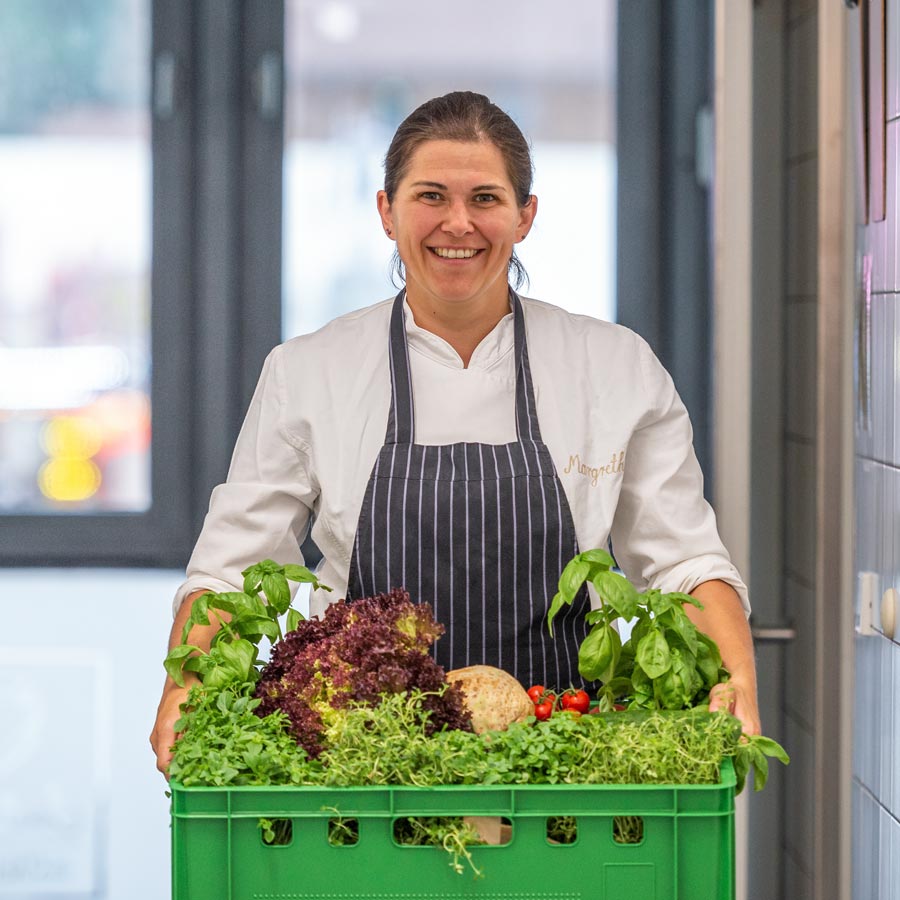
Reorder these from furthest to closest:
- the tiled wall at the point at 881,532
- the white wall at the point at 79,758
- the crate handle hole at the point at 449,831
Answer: the white wall at the point at 79,758 → the tiled wall at the point at 881,532 → the crate handle hole at the point at 449,831

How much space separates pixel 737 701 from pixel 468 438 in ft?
1.78

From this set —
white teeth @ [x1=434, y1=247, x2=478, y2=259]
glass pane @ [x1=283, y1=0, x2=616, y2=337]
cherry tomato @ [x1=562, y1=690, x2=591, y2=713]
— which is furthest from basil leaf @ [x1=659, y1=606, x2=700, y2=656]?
glass pane @ [x1=283, y1=0, x2=616, y2=337]

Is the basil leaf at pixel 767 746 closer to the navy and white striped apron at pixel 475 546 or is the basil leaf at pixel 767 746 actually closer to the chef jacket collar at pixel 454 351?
the navy and white striped apron at pixel 475 546

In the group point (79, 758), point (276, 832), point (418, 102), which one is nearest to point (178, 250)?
point (418, 102)

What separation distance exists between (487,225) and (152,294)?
4.87ft

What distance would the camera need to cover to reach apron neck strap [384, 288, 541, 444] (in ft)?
5.49

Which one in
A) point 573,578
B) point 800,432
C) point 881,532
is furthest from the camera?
point 800,432

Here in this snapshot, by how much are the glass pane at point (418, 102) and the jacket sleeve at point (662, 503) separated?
124 cm

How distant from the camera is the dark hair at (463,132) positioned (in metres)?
1.65

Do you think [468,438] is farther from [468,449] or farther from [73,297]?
[73,297]

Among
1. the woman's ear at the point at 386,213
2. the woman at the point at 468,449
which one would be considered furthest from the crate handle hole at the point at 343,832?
the woman's ear at the point at 386,213

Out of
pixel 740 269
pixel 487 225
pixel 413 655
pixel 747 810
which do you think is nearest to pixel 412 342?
pixel 487 225

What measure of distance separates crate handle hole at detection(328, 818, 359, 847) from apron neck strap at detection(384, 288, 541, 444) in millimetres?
653

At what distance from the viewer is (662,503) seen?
169cm
